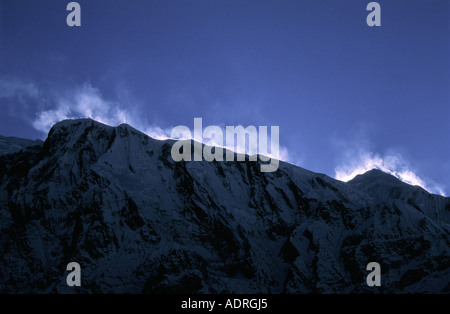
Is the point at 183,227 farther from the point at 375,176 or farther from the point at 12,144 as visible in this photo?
the point at 375,176

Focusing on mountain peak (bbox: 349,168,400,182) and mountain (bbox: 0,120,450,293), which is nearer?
mountain (bbox: 0,120,450,293)

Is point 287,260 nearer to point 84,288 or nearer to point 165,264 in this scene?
point 165,264

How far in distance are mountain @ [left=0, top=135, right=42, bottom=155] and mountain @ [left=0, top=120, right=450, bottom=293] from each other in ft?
42.8

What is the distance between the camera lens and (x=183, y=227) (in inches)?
5650

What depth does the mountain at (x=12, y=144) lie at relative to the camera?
17412 cm

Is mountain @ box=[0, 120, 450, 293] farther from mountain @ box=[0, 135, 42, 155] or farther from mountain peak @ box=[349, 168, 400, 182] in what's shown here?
mountain peak @ box=[349, 168, 400, 182]

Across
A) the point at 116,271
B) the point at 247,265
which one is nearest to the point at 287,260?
the point at 247,265

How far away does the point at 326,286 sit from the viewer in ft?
431

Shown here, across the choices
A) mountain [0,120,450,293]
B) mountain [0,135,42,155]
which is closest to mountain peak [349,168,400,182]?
mountain [0,120,450,293]

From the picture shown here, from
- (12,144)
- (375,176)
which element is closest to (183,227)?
(12,144)

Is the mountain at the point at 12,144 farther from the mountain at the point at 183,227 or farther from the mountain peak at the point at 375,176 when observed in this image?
the mountain peak at the point at 375,176

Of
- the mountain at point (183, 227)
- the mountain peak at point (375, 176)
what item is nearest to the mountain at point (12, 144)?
the mountain at point (183, 227)

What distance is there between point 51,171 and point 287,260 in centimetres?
7512

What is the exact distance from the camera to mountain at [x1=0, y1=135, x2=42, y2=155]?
6855 inches
